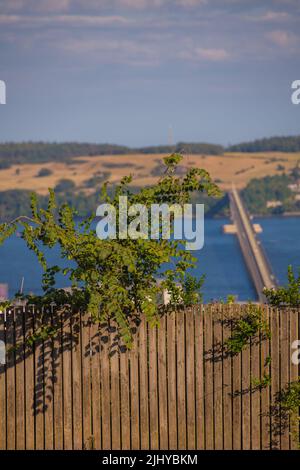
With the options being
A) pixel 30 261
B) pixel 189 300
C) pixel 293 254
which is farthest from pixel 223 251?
pixel 189 300

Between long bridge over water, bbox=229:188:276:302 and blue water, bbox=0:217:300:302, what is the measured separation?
1028 mm

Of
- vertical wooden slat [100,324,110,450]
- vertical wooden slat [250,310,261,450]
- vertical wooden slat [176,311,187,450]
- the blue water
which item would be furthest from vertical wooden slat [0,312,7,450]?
the blue water

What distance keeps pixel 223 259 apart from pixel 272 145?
50064 mm

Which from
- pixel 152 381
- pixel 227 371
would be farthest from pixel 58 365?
pixel 227 371

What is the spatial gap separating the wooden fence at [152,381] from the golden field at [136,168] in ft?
378

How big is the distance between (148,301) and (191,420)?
3.29 feet

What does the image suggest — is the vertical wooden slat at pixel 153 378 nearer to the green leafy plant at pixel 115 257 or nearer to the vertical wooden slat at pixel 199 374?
the green leafy plant at pixel 115 257

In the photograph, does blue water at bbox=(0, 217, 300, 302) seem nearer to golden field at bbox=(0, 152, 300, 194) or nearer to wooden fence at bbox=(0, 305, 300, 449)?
golden field at bbox=(0, 152, 300, 194)

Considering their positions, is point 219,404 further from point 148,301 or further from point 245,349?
point 148,301

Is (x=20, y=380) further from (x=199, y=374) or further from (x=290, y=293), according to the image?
(x=290, y=293)

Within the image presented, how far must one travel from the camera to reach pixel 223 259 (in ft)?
352

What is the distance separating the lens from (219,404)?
7691mm

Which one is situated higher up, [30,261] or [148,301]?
[30,261]

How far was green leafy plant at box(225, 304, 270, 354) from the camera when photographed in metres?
7.57
